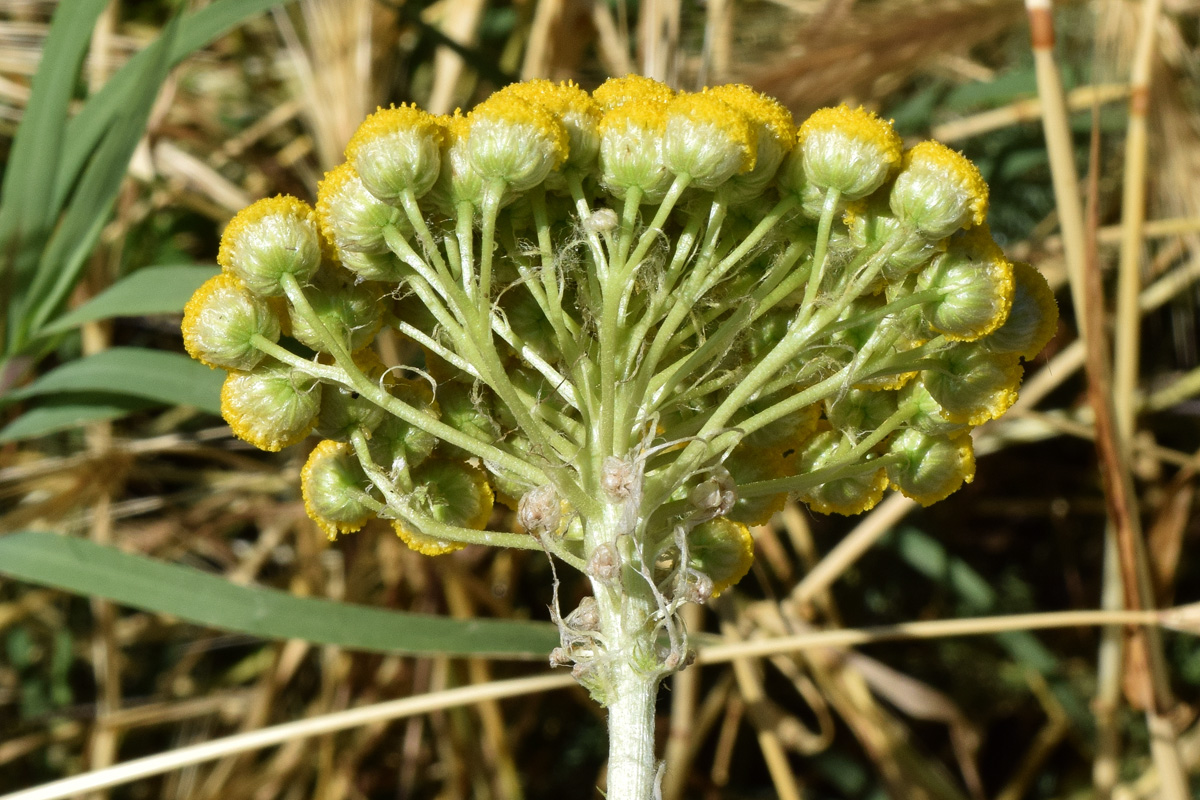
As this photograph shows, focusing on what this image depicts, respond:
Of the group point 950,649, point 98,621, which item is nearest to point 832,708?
point 950,649

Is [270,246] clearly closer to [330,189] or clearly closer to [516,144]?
[330,189]

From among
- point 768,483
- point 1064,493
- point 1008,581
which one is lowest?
point 1008,581

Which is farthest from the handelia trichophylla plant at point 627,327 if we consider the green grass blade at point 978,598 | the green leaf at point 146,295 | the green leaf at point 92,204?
the green grass blade at point 978,598

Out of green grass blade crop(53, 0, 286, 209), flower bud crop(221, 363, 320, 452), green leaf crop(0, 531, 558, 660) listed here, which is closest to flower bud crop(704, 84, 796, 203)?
flower bud crop(221, 363, 320, 452)

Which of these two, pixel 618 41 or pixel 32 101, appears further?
pixel 618 41

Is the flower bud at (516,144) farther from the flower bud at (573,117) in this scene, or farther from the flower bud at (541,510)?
the flower bud at (541,510)

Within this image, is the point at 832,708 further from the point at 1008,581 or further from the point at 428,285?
the point at 428,285

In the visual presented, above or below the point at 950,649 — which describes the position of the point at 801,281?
above
